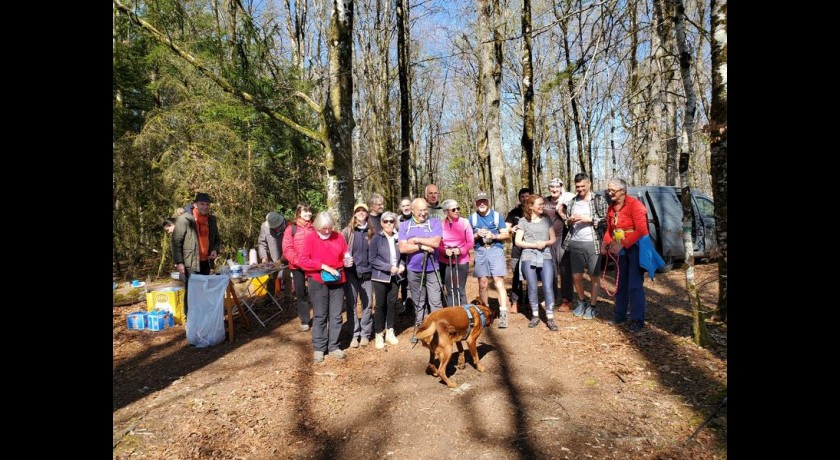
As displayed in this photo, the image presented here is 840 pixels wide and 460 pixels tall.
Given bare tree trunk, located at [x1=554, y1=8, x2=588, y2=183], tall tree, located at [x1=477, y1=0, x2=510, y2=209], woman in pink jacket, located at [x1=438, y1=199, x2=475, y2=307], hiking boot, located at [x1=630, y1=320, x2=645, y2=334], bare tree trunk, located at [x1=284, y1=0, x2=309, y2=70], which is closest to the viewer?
bare tree trunk, located at [x1=554, y1=8, x2=588, y2=183]

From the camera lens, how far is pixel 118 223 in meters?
10.4

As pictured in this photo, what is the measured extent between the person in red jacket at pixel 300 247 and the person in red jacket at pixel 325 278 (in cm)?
24

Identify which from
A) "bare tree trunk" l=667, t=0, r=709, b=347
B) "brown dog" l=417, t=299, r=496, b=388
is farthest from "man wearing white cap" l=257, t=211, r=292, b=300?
"bare tree trunk" l=667, t=0, r=709, b=347

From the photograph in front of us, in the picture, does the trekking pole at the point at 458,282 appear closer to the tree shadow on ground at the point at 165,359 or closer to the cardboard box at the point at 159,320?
the tree shadow on ground at the point at 165,359

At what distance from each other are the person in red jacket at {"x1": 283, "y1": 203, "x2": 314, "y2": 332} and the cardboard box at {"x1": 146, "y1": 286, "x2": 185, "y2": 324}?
7.97 feet

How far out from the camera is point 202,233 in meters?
6.42

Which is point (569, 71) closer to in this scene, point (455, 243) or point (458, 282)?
point (455, 243)

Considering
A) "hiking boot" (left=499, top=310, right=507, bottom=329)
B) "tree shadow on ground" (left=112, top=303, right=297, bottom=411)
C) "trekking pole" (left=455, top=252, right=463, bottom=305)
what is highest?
"trekking pole" (left=455, top=252, right=463, bottom=305)

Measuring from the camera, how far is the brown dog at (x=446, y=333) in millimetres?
4336

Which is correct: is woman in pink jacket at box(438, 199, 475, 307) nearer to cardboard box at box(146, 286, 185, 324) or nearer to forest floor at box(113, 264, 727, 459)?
forest floor at box(113, 264, 727, 459)

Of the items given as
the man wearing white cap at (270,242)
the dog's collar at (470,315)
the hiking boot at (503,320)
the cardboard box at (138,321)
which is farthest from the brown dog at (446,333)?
the cardboard box at (138,321)

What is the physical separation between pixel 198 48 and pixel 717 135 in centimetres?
1359

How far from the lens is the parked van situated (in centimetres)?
897
